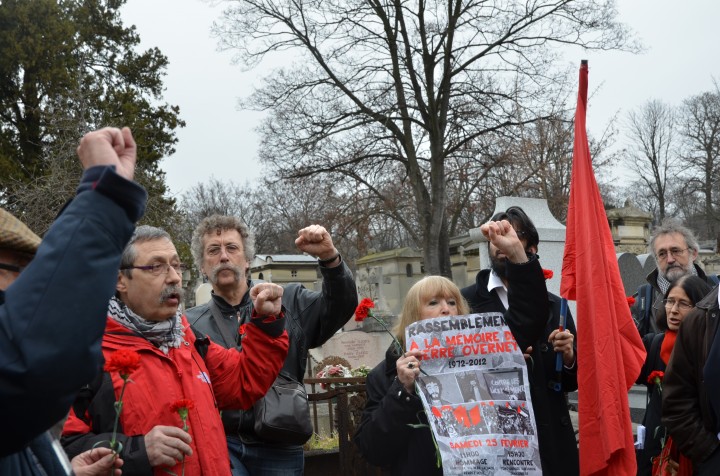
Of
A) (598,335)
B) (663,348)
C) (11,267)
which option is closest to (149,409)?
(11,267)

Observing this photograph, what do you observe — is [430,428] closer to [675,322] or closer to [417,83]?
[675,322]

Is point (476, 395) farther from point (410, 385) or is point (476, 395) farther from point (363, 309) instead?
point (363, 309)

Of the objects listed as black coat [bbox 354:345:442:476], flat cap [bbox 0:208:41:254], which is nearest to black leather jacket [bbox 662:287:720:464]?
black coat [bbox 354:345:442:476]

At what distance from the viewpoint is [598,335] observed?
12.7ft

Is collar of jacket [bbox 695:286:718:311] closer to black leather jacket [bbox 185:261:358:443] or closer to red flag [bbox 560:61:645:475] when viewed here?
red flag [bbox 560:61:645:475]

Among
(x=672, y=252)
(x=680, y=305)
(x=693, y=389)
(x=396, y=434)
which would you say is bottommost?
(x=396, y=434)

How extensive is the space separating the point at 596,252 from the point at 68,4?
2268cm

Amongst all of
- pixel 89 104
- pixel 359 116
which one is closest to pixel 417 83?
pixel 359 116

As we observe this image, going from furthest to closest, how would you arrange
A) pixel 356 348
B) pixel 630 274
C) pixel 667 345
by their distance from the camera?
pixel 356 348
pixel 630 274
pixel 667 345

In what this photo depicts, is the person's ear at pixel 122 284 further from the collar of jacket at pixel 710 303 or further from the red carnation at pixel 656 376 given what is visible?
the red carnation at pixel 656 376

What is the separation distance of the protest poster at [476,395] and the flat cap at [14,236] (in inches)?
82.1

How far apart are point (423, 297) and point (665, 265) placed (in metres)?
2.71

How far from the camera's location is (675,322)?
15.1ft

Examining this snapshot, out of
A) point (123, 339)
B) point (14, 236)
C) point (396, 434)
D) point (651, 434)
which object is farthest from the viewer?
point (651, 434)
